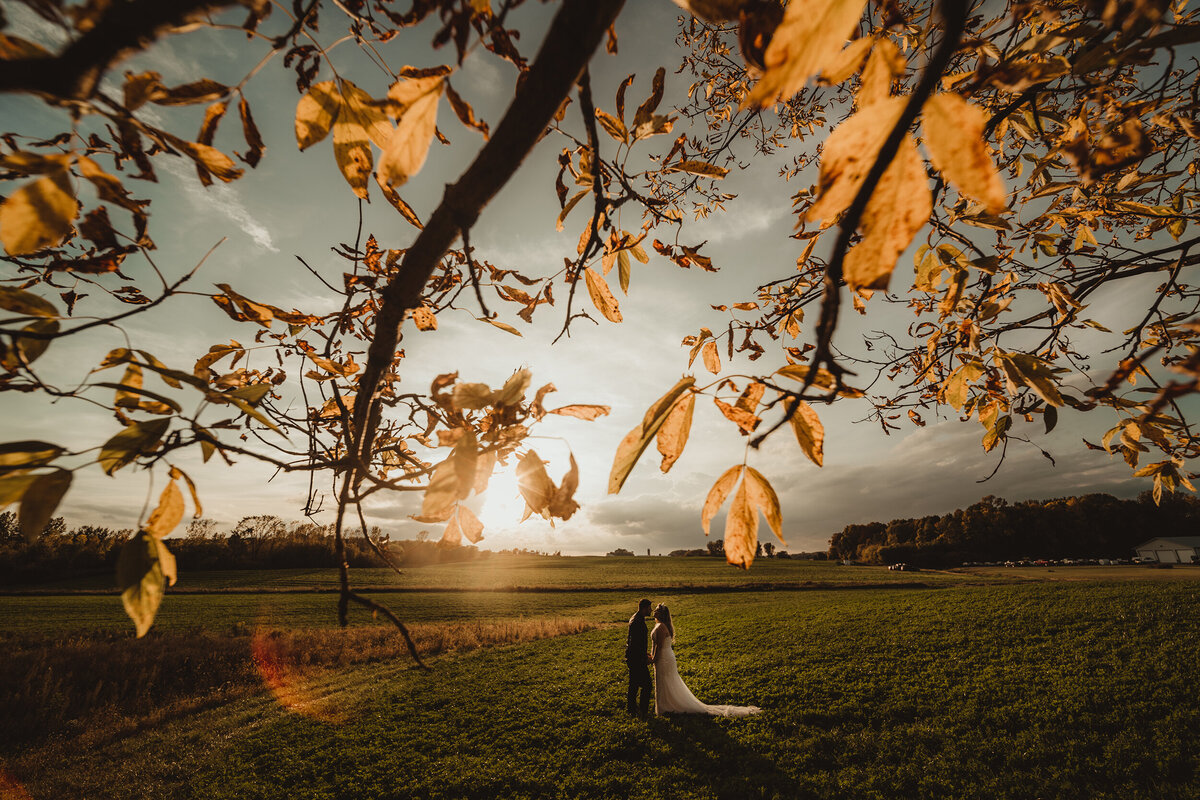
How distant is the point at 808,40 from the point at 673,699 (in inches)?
417

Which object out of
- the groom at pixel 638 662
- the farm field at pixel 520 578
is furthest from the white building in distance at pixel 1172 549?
the groom at pixel 638 662

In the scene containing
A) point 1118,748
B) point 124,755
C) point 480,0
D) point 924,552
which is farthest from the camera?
point 924,552

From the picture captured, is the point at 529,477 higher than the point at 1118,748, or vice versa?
the point at 529,477

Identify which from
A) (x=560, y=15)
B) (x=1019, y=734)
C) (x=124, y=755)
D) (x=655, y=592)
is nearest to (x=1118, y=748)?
(x=1019, y=734)

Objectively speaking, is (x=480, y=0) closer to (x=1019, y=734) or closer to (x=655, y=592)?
(x=1019, y=734)

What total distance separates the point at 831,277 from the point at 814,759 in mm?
9028

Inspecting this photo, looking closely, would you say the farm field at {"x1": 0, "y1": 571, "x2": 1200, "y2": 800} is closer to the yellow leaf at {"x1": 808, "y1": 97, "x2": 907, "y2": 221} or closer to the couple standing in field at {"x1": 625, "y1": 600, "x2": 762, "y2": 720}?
the couple standing in field at {"x1": 625, "y1": 600, "x2": 762, "y2": 720}

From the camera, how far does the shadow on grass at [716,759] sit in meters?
6.42

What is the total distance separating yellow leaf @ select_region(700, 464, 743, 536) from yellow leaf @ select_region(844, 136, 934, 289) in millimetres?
394

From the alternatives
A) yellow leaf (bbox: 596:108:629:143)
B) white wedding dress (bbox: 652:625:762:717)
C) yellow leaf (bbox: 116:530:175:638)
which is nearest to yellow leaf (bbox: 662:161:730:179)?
yellow leaf (bbox: 596:108:629:143)

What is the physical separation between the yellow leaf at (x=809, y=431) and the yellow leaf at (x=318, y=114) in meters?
0.91

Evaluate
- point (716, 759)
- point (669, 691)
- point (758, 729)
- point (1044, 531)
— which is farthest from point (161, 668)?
point (1044, 531)

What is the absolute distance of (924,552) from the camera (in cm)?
6281

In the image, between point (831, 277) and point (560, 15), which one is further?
point (560, 15)
